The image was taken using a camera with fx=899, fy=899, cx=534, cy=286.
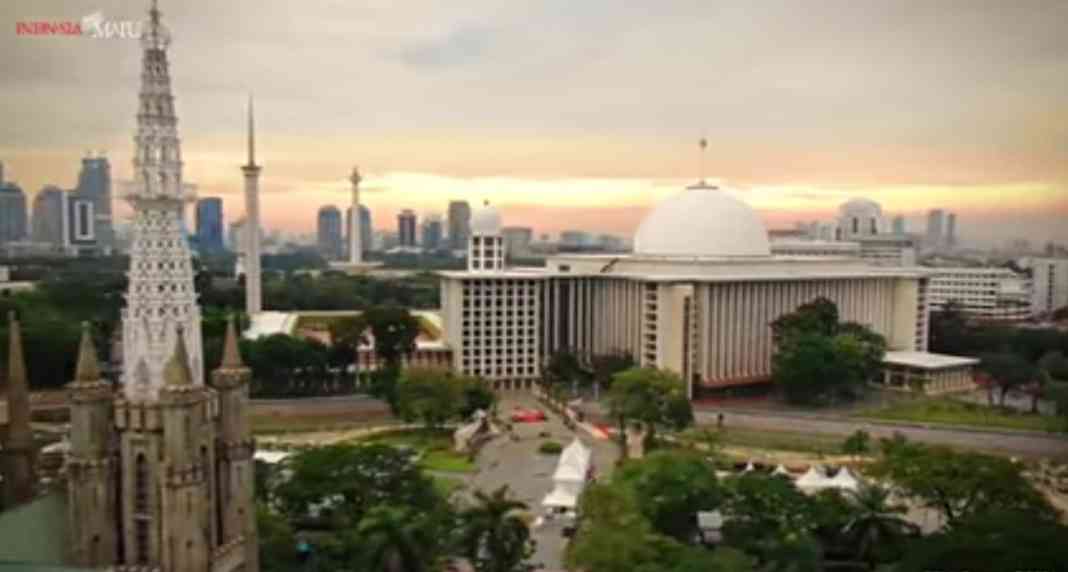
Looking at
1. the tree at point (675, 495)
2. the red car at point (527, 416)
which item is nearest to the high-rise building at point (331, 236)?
the red car at point (527, 416)

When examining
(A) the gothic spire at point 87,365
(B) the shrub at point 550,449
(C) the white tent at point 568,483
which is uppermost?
(A) the gothic spire at point 87,365

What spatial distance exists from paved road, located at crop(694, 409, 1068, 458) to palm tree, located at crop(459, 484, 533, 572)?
39.0 feet

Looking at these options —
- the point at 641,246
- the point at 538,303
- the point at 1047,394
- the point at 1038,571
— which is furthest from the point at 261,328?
the point at 1038,571

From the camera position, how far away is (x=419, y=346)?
29125 mm

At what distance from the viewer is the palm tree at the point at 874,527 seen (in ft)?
38.4

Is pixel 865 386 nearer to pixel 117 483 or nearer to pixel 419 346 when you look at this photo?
pixel 419 346

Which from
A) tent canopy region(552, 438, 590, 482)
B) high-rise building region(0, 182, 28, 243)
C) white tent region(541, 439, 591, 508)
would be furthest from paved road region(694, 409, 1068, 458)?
high-rise building region(0, 182, 28, 243)

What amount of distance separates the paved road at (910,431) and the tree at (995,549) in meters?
8.51

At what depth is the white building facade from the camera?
91.2ft

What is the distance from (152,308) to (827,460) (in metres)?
15.0

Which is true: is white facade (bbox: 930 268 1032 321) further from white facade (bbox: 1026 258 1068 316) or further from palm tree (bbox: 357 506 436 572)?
palm tree (bbox: 357 506 436 572)

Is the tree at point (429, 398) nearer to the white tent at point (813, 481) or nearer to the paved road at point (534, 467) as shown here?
the paved road at point (534, 467)

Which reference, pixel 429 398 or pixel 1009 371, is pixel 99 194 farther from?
pixel 1009 371

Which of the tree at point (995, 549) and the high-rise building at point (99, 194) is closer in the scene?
the tree at point (995, 549)
